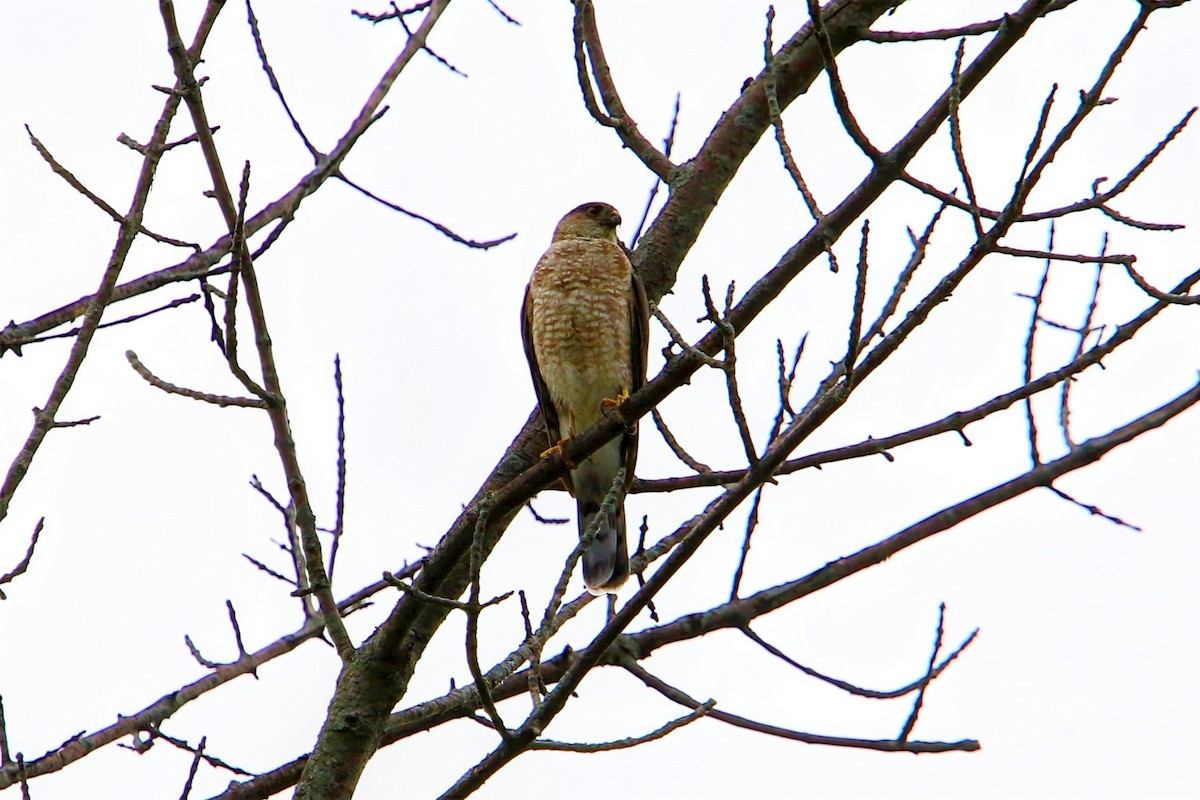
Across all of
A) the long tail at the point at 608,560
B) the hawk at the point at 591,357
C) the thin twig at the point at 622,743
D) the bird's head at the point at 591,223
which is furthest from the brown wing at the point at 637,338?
the thin twig at the point at 622,743

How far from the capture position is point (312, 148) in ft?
12.0

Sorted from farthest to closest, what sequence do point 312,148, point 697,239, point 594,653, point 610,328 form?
point 610,328, point 697,239, point 312,148, point 594,653

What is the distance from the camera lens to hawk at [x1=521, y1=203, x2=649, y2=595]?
5090 mm

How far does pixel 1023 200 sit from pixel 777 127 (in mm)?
584

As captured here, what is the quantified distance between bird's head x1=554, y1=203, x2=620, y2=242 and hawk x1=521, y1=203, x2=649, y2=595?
14.0 inches

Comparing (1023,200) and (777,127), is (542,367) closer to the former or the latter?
(777,127)

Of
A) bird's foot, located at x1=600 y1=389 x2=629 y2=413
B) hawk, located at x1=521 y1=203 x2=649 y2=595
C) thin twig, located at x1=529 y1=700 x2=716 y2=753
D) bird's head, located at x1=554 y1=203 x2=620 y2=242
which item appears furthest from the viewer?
bird's head, located at x1=554 y1=203 x2=620 y2=242

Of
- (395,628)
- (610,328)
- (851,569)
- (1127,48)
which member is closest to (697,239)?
(610,328)

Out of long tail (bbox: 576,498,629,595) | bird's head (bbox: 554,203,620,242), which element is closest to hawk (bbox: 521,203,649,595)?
long tail (bbox: 576,498,629,595)

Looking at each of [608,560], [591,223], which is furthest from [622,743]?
[591,223]

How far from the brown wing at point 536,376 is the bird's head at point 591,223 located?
0.41 metres

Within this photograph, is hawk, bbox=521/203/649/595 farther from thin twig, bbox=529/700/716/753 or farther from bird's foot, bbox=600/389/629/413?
thin twig, bbox=529/700/716/753

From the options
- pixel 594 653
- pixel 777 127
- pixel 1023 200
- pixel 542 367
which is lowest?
pixel 594 653

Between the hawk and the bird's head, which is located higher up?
the bird's head
